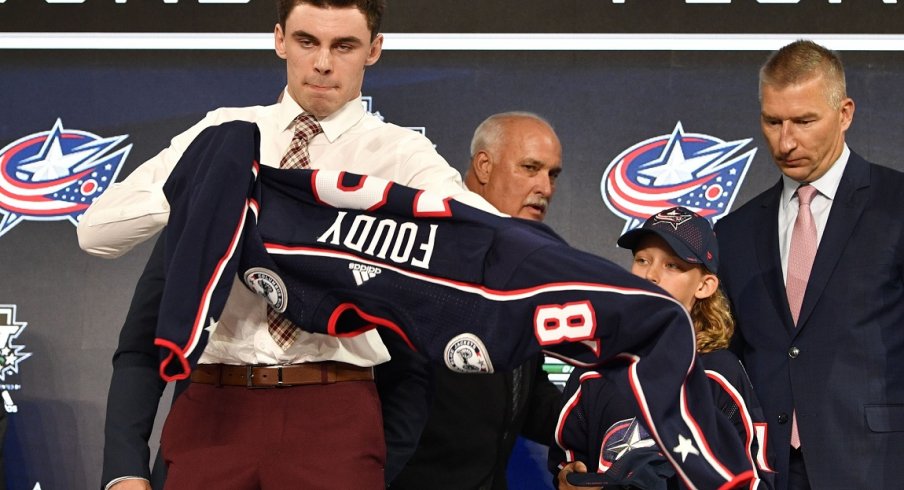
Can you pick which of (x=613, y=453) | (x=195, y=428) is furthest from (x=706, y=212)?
(x=195, y=428)

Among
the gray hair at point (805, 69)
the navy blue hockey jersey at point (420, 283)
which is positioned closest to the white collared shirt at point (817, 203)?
the gray hair at point (805, 69)

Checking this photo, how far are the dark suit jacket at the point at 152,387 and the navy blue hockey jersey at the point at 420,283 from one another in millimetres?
260

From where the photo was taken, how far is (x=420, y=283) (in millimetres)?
1764

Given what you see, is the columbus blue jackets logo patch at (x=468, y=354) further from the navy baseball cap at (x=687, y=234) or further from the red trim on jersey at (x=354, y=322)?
the navy baseball cap at (x=687, y=234)

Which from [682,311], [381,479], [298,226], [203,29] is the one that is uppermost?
[203,29]

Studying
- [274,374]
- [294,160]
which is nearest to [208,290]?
[274,374]

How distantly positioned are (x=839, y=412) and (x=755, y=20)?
153 centimetres

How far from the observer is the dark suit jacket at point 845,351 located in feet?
7.58

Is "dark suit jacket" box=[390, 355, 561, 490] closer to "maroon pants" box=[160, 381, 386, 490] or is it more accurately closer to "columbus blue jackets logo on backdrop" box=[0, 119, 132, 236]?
"maroon pants" box=[160, 381, 386, 490]

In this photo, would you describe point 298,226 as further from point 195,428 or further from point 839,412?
point 839,412

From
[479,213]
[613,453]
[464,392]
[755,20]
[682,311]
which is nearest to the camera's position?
[682,311]

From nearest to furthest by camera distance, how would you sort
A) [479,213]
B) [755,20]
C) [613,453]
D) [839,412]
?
1. [479,213]
2. [613,453]
3. [839,412]
4. [755,20]

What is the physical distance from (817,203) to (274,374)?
4.47 ft

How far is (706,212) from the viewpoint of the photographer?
3.46m
